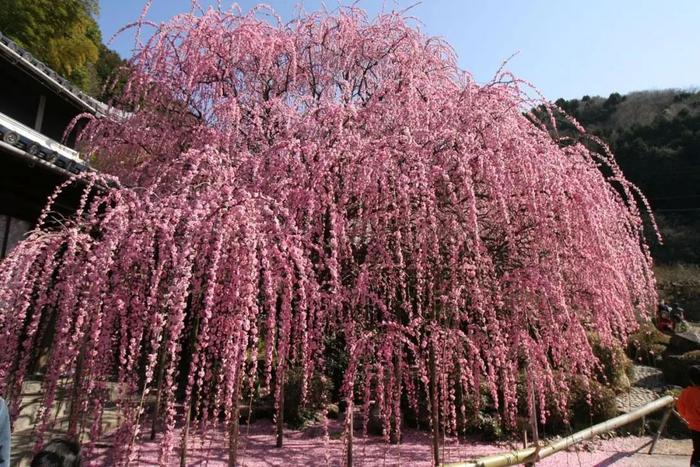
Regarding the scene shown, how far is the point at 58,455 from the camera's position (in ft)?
8.29

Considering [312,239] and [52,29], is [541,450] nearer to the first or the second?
[312,239]

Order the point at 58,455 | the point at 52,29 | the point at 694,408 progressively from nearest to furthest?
the point at 58,455, the point at 694,408, the point at 52,29

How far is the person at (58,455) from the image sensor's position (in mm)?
2488

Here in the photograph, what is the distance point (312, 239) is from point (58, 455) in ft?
8.40

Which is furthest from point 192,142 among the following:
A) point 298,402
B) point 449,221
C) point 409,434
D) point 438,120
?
point 409,434

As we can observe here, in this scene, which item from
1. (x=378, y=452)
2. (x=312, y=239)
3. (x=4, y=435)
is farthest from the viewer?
(x=378, y=452)

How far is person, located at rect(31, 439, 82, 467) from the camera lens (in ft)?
8.16

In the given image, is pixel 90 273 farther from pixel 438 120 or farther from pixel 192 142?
pixel 438 120

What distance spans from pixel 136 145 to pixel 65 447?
4.23 metres

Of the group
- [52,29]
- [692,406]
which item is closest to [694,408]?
[692,406]

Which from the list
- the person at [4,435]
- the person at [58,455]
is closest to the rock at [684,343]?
the person at [58,455]

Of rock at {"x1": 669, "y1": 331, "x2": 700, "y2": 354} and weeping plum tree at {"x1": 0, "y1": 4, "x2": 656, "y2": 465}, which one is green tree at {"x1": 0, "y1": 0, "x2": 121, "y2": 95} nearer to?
weeping plum tree at {"x1": 0, "y1": 4, "x2": 656, "y2": 465}

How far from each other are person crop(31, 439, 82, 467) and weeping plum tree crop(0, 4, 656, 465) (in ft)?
0.93

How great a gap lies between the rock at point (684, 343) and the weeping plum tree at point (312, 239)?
7.22 metres
